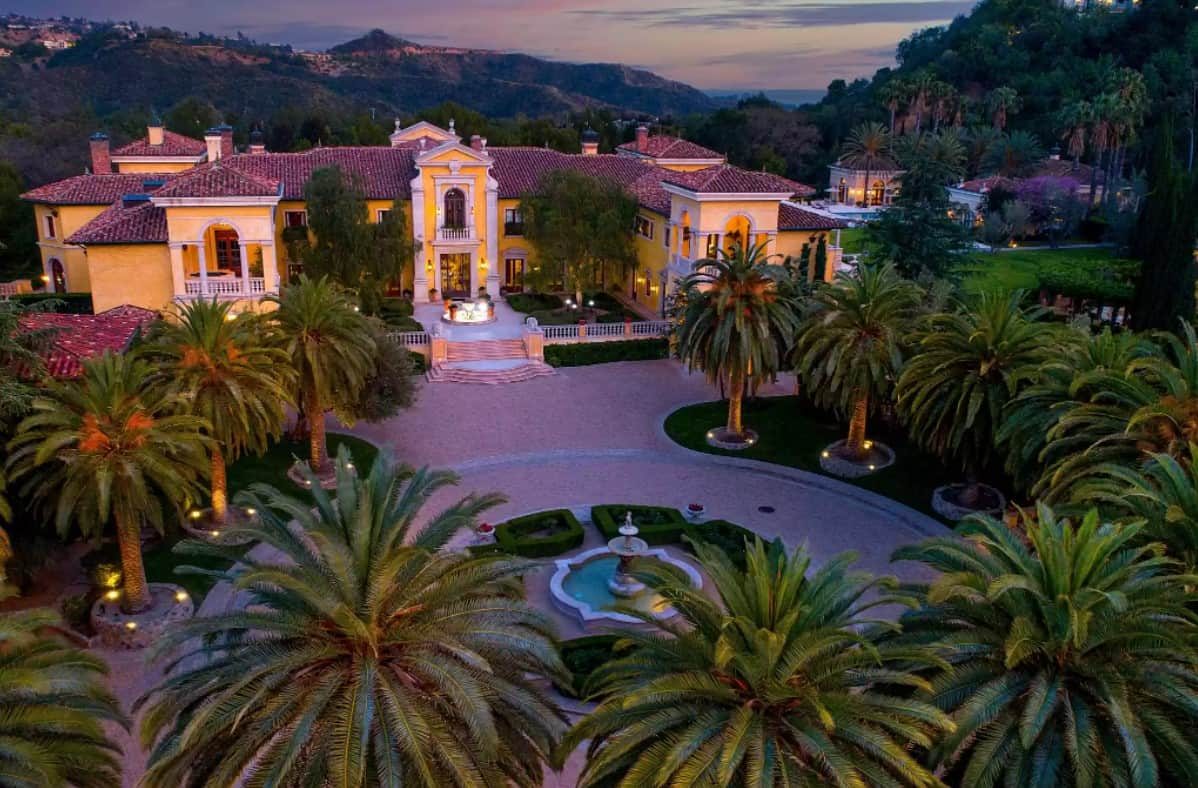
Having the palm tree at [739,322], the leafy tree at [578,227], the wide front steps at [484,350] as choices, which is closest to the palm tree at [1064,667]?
the palm tree at [739,322]

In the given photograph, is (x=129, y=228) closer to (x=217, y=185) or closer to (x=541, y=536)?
(x=217, y=185)

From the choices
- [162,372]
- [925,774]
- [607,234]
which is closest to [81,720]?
[925,774]

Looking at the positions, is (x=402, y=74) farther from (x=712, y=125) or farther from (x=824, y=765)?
(x=824, y=765)

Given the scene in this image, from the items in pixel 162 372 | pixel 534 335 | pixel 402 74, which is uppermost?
pixel 402 74

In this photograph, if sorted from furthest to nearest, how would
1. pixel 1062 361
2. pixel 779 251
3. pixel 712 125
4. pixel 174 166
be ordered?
pixel 712 125, pixel 174 166, pixel 779 251, pixel 1062 361

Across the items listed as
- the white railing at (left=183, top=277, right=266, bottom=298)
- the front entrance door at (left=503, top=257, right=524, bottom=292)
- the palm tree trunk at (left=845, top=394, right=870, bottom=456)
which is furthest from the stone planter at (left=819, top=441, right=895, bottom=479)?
the front entrance door at (left=503, top=257, right=524, bottom=292)

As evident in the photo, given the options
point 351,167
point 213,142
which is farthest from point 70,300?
point 351,167
